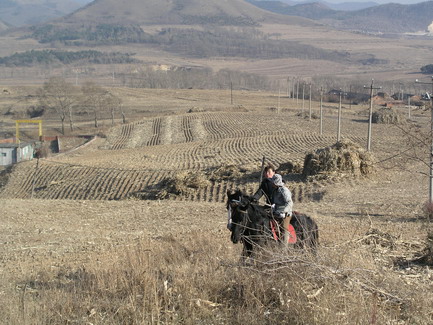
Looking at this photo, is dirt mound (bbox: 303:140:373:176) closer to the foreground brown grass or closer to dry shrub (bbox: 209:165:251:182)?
dry shrub (bbox: 209:165:251:182)

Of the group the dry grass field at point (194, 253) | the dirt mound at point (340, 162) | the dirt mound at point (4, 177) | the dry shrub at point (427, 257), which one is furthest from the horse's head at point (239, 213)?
the dirt mound at point (4, 177)

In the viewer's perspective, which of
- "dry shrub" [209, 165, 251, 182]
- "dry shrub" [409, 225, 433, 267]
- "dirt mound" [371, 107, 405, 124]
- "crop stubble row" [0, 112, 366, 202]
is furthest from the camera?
"dirt mound" [371, 107, 405, 124]

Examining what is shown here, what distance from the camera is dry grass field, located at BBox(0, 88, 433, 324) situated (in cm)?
536

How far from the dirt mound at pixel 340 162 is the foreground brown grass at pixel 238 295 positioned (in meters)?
15.2

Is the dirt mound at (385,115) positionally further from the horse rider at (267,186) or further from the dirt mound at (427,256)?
the horse rider at (267,186)

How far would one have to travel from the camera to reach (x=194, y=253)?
7.64 metres

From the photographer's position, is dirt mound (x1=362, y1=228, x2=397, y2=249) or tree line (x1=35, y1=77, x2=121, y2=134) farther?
tree line (x1=35, y1=77, x2=121, y2=134)

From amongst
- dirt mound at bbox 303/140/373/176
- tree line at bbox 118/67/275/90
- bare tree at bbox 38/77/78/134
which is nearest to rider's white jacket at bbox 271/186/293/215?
dirt mound at bbox 303/140/373/176

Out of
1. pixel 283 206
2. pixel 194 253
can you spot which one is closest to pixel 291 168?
pixel 194 253

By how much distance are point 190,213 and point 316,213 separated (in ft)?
11.7

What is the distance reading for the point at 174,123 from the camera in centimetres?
5809

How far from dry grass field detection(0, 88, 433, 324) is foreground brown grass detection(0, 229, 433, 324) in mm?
16

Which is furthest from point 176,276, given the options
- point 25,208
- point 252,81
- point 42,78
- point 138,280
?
point 42,78

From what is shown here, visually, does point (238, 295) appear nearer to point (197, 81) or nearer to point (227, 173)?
point (227, 173)
